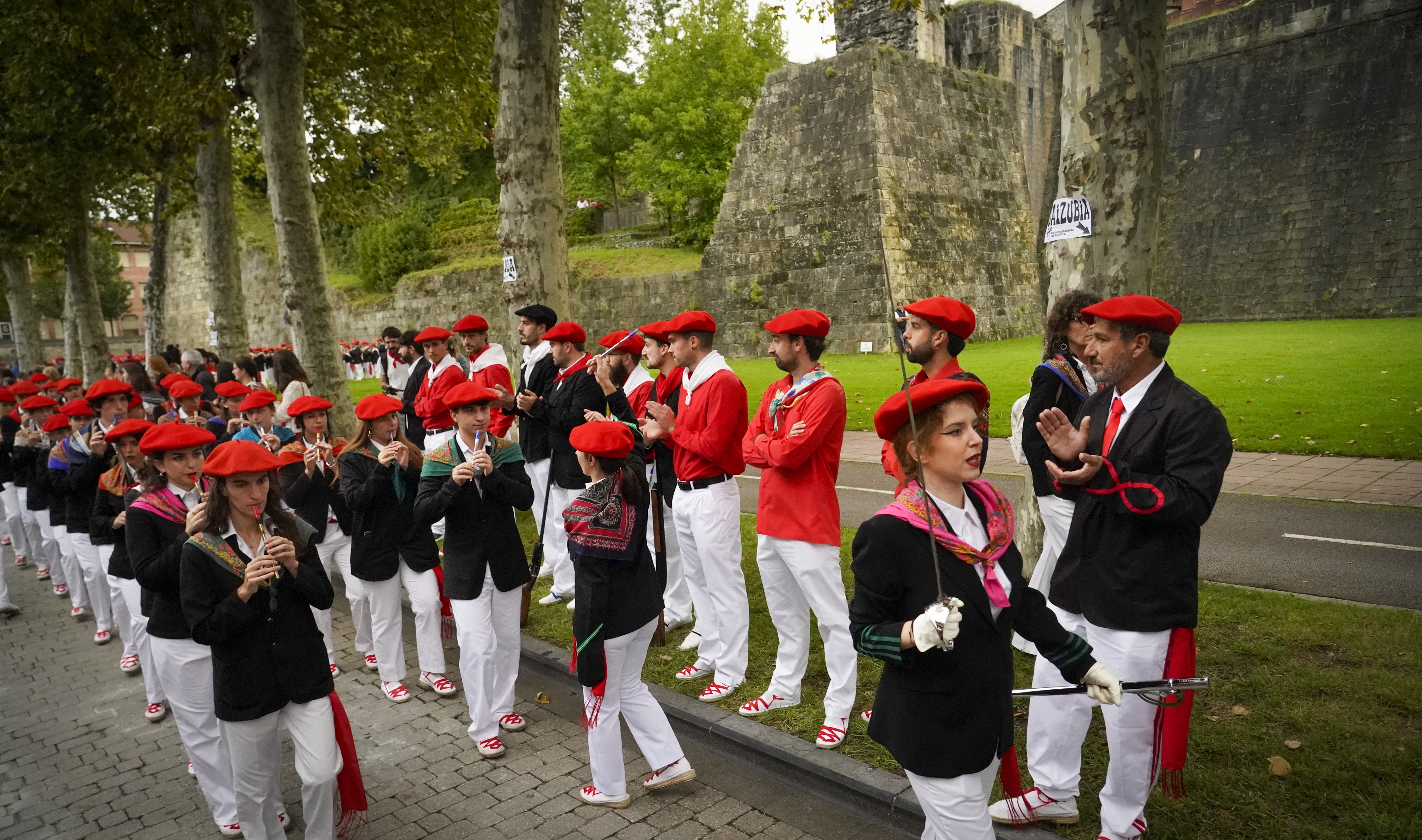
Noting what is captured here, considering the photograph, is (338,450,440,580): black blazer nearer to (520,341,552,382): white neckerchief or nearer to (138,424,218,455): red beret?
(138,424,218,455): red beret

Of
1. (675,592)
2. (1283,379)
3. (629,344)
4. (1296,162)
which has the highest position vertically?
(1296,162)

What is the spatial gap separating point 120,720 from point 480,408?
377 centimetres

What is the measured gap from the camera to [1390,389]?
13734 mm

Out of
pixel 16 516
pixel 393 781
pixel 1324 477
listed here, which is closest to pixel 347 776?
pixel 393 781

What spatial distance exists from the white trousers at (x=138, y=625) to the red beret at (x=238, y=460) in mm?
1914

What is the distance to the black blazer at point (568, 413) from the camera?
7.43m

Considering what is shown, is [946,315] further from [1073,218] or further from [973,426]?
[973,426]

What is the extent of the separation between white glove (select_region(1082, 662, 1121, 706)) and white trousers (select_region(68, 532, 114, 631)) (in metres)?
7.66

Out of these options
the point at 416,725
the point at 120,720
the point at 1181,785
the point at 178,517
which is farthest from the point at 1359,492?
the point at 120,720

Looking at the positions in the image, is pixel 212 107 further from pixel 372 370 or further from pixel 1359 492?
pixel 372 370

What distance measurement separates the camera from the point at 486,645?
211 inches

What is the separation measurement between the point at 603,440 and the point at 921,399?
189 cm

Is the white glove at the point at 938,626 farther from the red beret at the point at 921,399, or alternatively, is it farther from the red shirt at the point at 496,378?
the red shirt at the point at 496,378

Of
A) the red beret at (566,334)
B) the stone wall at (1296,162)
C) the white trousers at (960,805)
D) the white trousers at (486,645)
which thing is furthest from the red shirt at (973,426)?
the stone wall at (1296,162)
